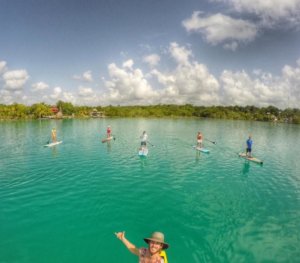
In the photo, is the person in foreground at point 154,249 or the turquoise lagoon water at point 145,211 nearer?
the person in foreground at point 154,249

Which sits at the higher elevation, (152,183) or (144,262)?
(144,262)

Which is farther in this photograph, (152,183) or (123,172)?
(123,172)

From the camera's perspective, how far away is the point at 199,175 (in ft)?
85.0

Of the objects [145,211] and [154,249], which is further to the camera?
[145,211]

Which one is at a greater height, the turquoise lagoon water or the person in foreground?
the person in foreground


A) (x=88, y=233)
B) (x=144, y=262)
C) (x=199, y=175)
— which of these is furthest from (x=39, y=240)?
(x=199, y=175)

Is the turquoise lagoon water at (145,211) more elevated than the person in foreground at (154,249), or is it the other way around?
the person in foreground at (154,249)

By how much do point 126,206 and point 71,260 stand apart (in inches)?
248

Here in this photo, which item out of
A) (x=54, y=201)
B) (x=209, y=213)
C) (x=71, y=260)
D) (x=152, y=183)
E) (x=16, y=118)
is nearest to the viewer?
(x=71, y=260)

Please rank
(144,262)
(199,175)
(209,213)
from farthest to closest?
(199,175) < (209,213) < (144,262)

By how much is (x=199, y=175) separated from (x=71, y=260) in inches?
690

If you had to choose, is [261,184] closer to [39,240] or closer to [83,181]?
[83,181]

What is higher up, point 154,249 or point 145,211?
point 154,249

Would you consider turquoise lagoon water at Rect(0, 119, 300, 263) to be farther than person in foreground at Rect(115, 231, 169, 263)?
Yes
